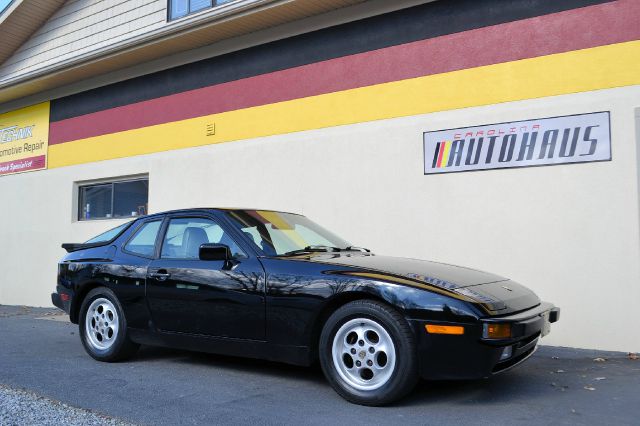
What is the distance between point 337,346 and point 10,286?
10.8m

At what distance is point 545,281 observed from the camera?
6.40 m

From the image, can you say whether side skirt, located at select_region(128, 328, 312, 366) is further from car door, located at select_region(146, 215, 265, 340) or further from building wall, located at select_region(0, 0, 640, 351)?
building wall, located at select_region(0, 0, 640, 351)

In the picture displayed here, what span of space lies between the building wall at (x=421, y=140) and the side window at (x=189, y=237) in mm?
3126

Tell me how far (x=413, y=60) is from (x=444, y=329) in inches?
188

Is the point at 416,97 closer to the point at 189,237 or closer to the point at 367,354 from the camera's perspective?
the point at 189,237

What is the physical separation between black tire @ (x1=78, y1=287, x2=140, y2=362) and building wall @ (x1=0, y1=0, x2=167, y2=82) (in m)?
6.12

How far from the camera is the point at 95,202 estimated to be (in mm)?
11445

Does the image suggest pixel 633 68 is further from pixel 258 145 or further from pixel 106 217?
pixel 106 217

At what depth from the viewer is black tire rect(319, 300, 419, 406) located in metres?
3.69

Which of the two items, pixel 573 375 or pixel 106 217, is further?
pixel 106 217

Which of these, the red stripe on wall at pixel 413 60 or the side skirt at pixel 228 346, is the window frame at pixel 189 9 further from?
the side skirt at pixel 228 346

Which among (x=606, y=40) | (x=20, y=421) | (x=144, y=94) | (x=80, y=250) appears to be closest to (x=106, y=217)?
(x=144, y=94)

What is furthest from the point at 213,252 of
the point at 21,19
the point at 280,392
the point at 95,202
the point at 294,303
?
the point at 21,19

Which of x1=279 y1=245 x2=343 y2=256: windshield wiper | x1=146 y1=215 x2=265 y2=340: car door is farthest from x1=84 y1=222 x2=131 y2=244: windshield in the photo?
x1=279 y1=245 x2=343 y2=256: windshield wiper
